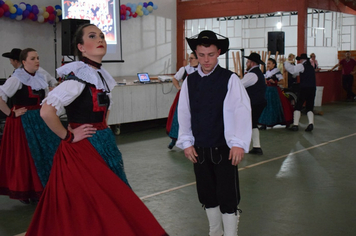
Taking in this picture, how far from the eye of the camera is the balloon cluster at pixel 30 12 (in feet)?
24.2

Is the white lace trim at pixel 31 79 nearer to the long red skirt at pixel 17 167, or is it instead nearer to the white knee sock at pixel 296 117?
the long red skirt at pixel 17 167

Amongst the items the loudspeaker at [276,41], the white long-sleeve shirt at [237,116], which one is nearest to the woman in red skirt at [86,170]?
the white long-sleeve shirt at [237,116]

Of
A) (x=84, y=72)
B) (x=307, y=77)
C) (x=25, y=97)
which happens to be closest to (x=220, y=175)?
(x=84, y=72)

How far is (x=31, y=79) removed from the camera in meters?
3.70

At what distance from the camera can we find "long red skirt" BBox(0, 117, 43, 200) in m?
3.50

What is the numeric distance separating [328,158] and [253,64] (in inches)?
57.3

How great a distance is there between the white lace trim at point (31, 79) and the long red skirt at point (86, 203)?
173 cm

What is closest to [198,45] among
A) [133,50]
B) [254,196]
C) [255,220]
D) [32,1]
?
[255,220]

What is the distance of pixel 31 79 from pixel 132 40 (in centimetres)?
668

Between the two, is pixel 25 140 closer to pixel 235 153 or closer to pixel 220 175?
pixel 220 175

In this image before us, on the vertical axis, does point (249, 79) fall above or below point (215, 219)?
above

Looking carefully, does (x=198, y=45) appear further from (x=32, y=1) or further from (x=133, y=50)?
(x=133, y=50)

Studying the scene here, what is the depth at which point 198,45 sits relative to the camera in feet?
7.89

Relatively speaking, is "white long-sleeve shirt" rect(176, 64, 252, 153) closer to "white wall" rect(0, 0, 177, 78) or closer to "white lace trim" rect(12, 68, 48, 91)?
"white lace trim" rect(12, 68, 48, 91)
